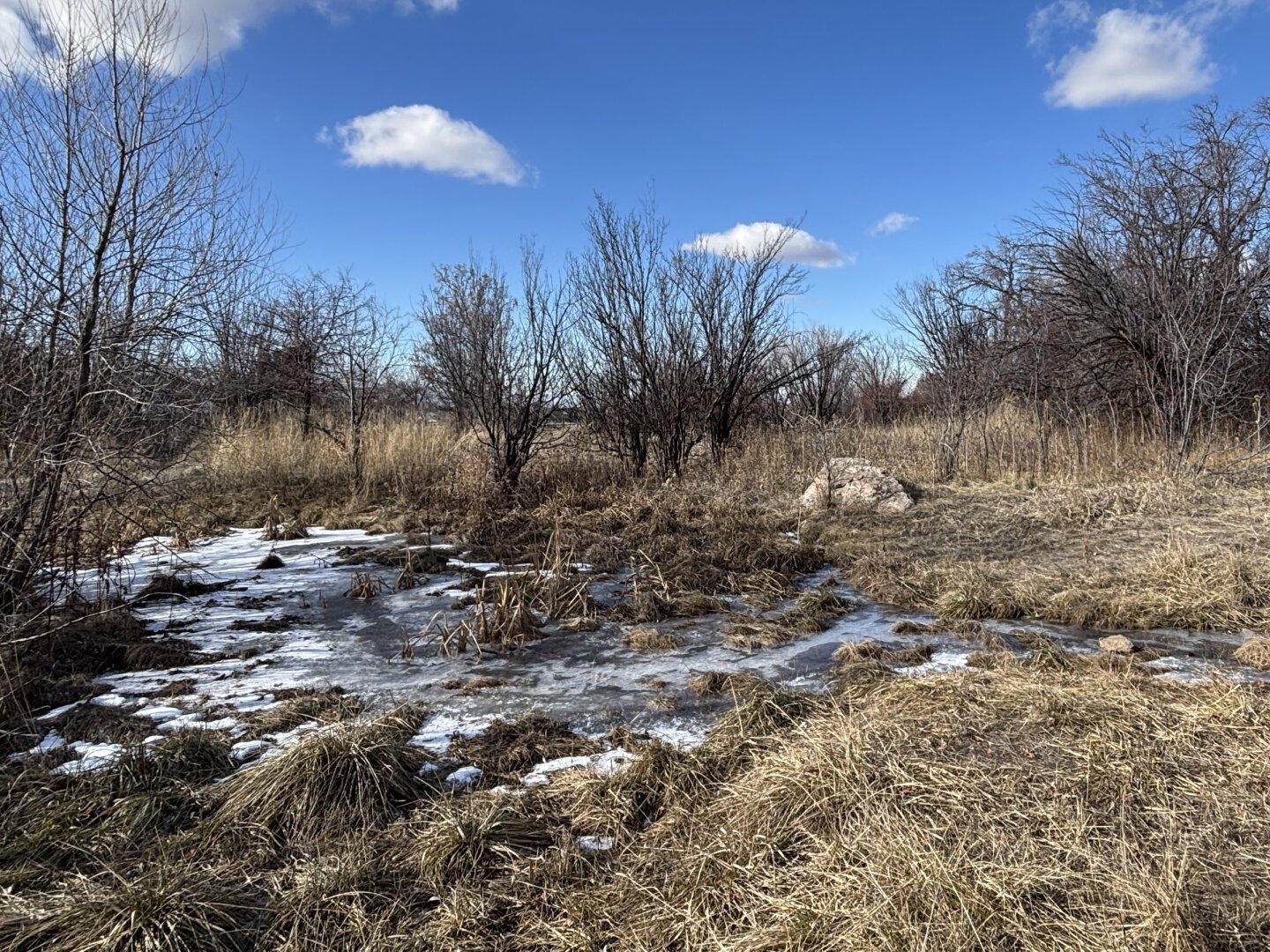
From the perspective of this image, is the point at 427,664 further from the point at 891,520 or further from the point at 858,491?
the point at 858,491

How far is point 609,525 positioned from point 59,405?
5454 mm

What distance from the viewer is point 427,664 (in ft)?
15.0

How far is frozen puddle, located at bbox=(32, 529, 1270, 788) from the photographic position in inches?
146

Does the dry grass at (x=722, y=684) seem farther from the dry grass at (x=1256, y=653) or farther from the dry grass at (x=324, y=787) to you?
the dry grass at (x=1256, y=653)

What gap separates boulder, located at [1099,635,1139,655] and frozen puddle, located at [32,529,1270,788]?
0.10m

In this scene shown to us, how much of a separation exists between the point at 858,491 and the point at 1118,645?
5.29 meters

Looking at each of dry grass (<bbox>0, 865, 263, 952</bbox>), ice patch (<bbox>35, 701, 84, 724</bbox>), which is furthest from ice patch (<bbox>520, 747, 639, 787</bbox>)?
ice patch (<bbox>35, 701, 84, 724</bbox>)

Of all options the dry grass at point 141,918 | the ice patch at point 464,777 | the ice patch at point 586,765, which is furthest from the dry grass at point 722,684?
the dry grass at point 141,918

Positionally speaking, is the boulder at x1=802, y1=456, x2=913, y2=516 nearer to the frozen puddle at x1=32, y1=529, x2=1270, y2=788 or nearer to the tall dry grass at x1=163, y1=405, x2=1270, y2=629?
the tall dry grass at x1=163, y1=405, x2=1270, y2=629

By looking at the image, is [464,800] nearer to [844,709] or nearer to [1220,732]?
[844,709]

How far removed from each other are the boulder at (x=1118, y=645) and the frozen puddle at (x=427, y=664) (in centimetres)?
10

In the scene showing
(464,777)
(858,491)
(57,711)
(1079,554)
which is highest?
(858,491)

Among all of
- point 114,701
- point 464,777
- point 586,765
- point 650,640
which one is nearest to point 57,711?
point 114,701

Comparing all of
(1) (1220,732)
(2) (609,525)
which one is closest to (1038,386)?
(2) (609,525)
